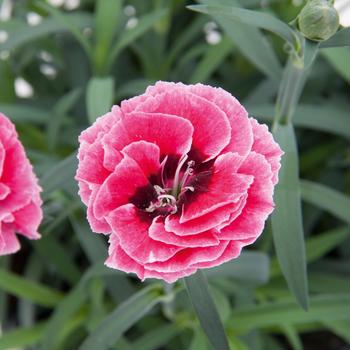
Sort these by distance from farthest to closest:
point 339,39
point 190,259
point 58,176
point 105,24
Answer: point 105,24, point 58,176, point 339,39, point 190,259

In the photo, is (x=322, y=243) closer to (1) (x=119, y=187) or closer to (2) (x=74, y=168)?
(2) (x=74, y=168)

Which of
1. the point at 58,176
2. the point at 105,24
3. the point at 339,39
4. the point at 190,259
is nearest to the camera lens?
the point at 190,259

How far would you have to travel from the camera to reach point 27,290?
0.84 m

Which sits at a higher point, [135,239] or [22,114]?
[135,239]

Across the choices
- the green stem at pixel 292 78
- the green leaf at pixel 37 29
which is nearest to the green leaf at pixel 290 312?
the green stem at pixel 292 78

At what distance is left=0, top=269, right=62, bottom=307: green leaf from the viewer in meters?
0.81

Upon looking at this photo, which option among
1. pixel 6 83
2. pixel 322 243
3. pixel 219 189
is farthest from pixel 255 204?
pixel 6 83

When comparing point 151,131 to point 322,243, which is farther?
point 322,243

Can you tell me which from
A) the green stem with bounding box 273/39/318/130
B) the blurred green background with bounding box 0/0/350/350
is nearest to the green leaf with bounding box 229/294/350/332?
the blurred green background with bounding box 0/0/350/350

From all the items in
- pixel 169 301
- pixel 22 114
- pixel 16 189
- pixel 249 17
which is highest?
pixel 249 17

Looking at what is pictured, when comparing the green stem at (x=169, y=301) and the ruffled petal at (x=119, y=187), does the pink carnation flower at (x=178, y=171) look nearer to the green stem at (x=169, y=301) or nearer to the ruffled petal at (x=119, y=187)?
the ruffled petal at (x=119, y=187)

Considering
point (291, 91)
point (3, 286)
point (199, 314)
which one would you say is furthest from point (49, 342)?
point (291, 91)

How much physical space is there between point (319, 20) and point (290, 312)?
36 cm

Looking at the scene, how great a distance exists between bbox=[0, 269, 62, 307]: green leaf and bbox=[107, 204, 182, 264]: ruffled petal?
423mm
